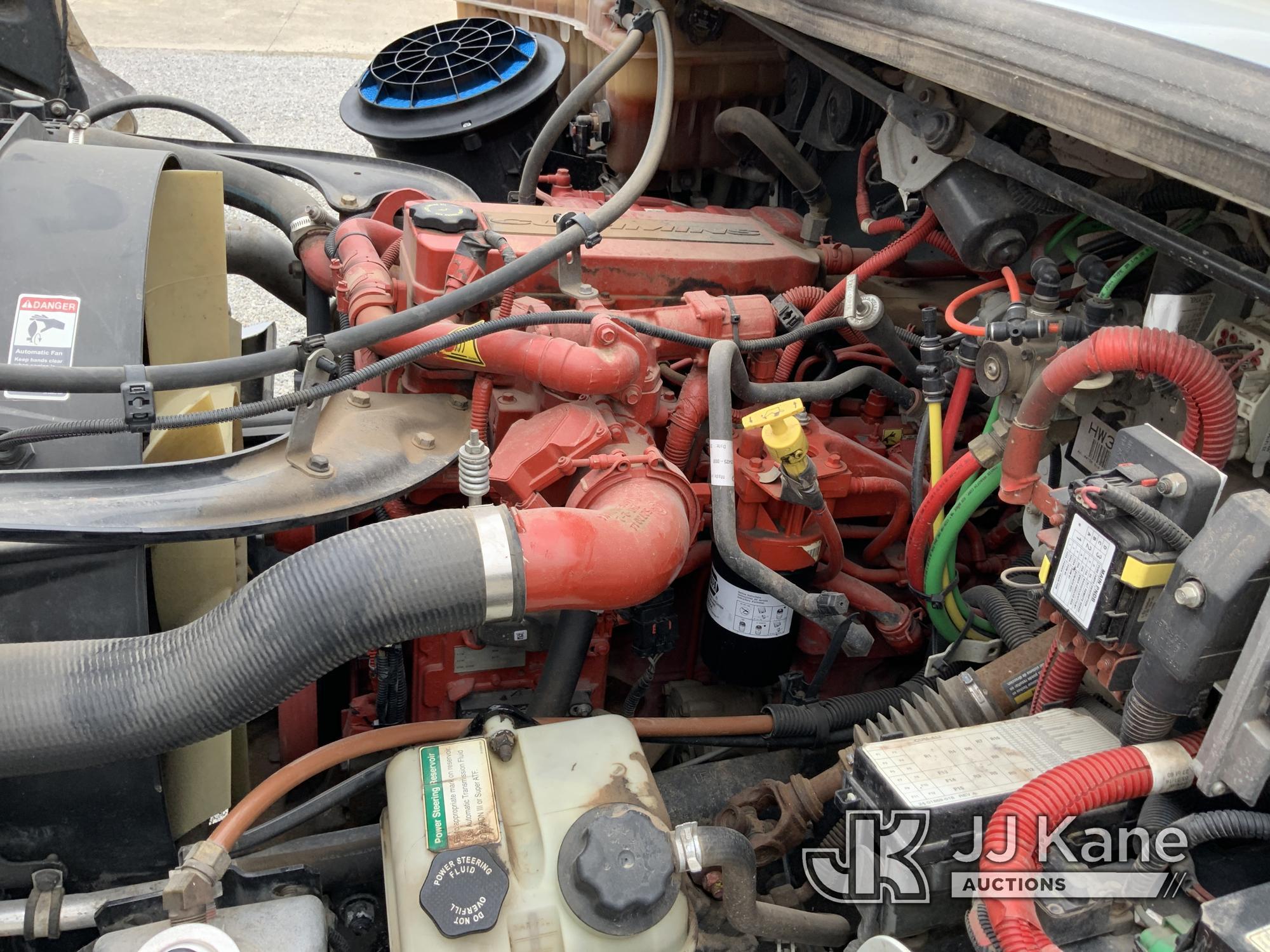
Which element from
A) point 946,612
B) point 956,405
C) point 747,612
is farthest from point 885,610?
point 956,405

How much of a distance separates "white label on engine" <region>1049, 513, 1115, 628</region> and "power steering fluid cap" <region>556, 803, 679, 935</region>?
1.66ft

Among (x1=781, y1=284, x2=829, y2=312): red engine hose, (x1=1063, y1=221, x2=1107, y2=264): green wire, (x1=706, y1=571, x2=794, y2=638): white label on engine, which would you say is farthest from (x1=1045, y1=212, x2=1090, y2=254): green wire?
(x1=706, y1=571, x2=794, y2=638): white label on engine

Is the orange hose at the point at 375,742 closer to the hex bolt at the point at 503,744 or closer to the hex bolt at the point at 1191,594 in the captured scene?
the hex bolt at the point at 503,744

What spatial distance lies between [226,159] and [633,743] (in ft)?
5.78

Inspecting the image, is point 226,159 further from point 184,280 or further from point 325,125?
point 325,125

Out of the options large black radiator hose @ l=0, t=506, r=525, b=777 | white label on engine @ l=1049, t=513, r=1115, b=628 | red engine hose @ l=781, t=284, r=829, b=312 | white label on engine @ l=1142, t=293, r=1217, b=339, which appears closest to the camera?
white label on engine @ l=1049, t=513, r=1115, b=628

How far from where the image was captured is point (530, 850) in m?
1.18

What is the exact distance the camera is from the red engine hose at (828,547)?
1.64 meters

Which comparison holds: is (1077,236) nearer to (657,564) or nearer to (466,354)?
(657,564)

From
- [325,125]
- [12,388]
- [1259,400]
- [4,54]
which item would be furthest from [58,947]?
[325,125]

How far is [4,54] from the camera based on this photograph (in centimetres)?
249

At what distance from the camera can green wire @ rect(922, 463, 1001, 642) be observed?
1.49 m

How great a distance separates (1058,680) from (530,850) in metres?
0.65

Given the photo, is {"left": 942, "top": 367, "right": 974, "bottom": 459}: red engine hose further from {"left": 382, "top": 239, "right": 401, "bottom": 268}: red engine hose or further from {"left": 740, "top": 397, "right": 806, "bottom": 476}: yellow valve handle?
{"left": 382, "top": 239, "right": 401, "bottom": 268}: red engine hose
